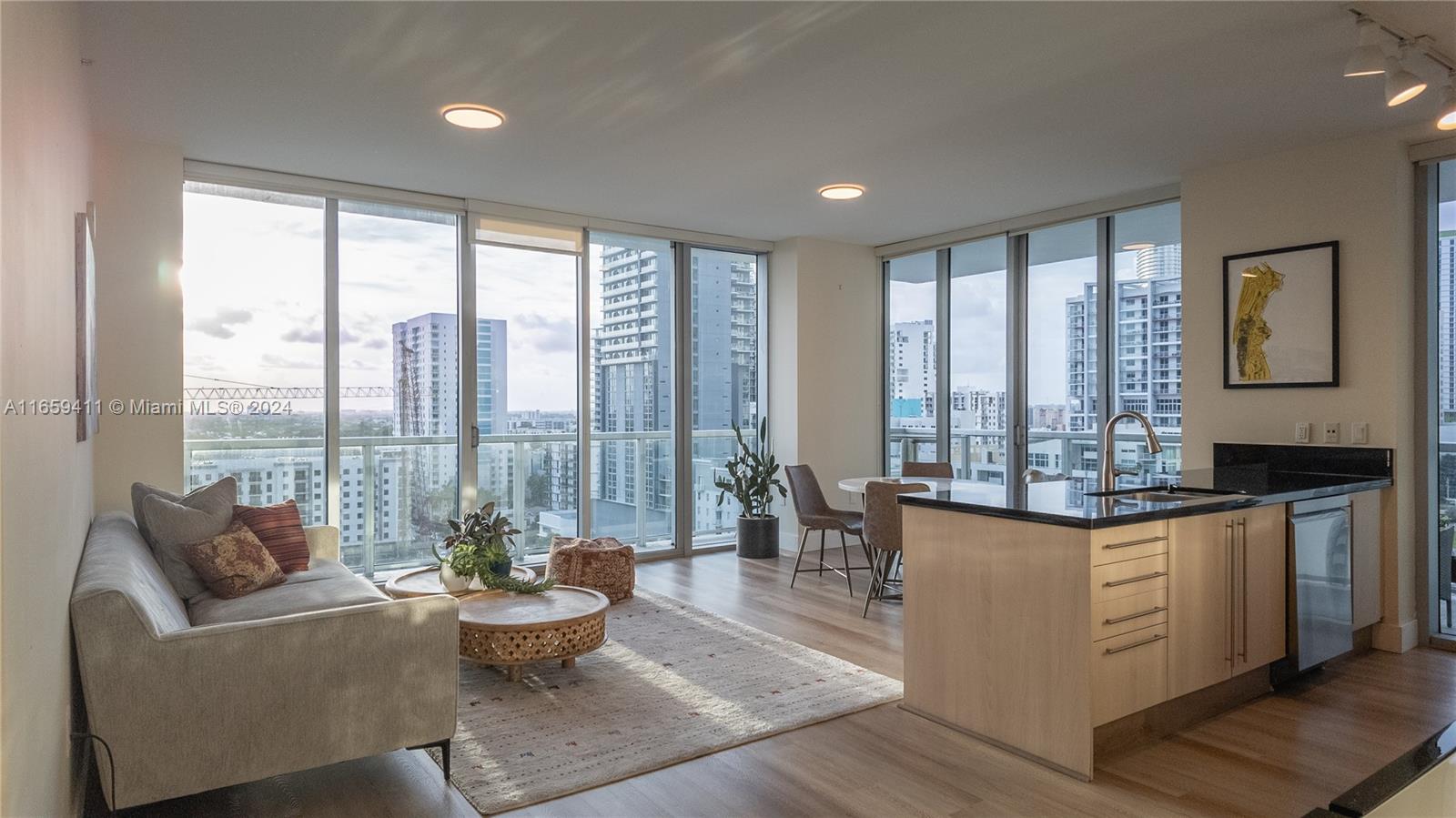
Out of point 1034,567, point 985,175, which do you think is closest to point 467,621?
point 1034,567

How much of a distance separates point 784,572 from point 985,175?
3.00 meters

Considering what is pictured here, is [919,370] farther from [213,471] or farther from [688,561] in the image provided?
[213,471]

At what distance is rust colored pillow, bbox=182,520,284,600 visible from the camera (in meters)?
3.42

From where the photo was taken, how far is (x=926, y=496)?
3.19 metres

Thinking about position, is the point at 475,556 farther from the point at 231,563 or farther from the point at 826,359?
the point at 826,359

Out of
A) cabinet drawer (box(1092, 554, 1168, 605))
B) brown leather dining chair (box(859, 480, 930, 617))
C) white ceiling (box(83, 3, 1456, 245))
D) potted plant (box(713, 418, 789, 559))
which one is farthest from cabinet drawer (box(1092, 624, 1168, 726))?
potted plant (box(713, 418, 789, 559))

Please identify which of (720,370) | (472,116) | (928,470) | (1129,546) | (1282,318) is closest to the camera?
(1129,546)

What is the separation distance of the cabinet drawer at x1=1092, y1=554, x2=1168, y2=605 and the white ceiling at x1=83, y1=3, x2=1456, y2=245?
1847 mm

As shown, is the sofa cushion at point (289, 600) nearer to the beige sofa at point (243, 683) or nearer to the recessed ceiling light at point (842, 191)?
the beige sofa at point (243, 683)

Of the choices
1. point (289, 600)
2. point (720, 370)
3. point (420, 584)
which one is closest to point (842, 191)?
point (720, 370)


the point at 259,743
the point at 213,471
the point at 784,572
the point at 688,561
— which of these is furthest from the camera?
the point at 688,561

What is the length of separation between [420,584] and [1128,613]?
306cm

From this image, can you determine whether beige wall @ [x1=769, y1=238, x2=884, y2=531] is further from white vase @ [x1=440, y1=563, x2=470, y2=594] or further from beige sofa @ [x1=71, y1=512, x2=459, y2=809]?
beige sofa @ [x1=71, y1=512, x2=459, y2=809]

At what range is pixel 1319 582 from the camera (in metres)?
3.61
